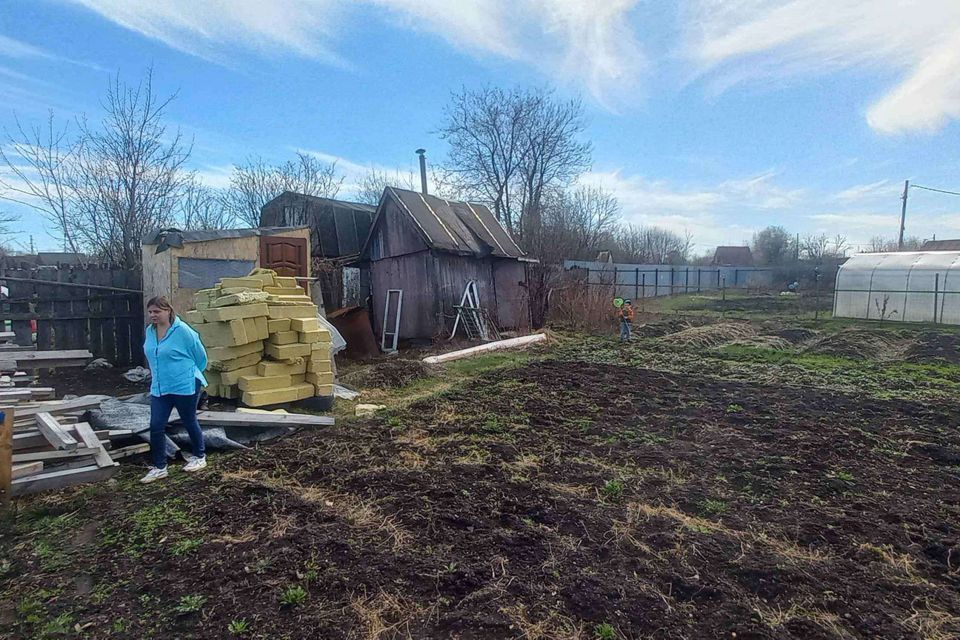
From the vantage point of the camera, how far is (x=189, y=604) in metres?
2.63

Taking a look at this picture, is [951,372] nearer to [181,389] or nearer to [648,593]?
[648,593]

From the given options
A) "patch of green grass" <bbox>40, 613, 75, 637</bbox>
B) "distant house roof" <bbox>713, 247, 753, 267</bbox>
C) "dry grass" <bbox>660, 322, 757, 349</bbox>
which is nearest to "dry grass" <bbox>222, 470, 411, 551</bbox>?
"patch of green grass" <bbox>40, 613, 75, 637</bbox>

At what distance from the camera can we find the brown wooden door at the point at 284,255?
948 centimetres

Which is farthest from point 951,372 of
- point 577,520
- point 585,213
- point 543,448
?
point 585,213

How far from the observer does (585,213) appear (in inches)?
1280

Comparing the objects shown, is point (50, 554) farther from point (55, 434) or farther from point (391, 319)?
point (391, 319)

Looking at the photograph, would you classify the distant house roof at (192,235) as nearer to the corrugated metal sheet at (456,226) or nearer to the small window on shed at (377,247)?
the corrugated metal sheet at (456,226)

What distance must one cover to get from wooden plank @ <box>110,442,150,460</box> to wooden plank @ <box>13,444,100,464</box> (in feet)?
0.88

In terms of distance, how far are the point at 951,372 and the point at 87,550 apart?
12345mm

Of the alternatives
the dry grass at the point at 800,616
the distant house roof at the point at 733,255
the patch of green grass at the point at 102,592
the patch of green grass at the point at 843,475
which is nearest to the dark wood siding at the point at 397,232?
the patch of green grass at the point at 843,475

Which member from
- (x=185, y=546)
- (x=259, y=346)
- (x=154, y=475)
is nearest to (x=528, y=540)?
(x=185, y=546)

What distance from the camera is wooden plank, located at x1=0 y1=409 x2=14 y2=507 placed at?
3750 millimetres

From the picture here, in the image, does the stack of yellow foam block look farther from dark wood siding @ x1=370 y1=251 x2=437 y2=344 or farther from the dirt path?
dark wood siding @ x1=370 y1=251 x2=437 y2=344

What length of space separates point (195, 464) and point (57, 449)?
3.52ft
